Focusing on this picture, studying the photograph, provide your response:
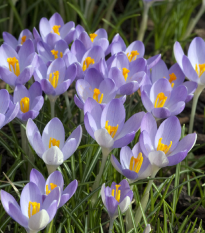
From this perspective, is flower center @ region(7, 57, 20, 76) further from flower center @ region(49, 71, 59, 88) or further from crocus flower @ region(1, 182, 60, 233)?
crocus flower @ region(1, 182, 60, 233)

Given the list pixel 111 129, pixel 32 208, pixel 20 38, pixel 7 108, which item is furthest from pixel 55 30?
pixel 32 208

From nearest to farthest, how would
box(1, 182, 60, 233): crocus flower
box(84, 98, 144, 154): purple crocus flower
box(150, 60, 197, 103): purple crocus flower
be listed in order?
box(1, 182, 60, 233): crocus flower → box(84, 98, 144, 154): purple crocus flower → box(150, 60, 197, 103): purple crocus flower

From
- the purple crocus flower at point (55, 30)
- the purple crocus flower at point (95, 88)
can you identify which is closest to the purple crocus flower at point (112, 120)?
the purple crocus flower at point (95, 88)

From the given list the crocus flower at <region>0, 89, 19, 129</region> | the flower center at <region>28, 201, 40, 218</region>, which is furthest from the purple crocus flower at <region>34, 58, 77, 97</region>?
the flower center at <region>28, 201, 40, 218</region>

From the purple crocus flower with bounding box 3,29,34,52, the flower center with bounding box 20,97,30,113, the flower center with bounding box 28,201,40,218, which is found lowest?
the flower center with bounding box 28,201,40,218

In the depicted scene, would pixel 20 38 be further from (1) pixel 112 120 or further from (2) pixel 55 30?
(1) pixel 112 120

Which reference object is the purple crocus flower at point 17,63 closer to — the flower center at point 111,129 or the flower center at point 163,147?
the flower center at point 111,129
